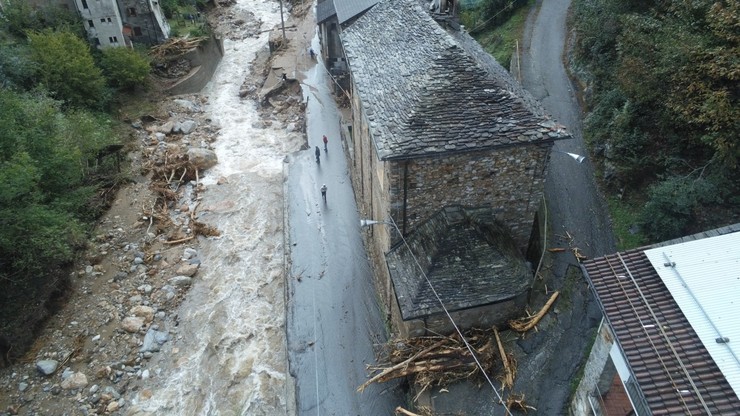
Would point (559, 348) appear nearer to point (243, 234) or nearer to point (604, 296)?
point (604, 296)

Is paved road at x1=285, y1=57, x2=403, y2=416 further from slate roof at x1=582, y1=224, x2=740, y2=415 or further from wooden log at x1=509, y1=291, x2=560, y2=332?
slate roof at x1=582, y1=224, x2=740, y2=415

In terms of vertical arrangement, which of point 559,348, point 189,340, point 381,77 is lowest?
point 189,340

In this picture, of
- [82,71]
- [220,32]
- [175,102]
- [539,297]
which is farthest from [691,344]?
[220,32]

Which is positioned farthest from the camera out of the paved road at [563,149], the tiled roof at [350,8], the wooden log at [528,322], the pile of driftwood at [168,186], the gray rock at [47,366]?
the tiled roof at [350,8]

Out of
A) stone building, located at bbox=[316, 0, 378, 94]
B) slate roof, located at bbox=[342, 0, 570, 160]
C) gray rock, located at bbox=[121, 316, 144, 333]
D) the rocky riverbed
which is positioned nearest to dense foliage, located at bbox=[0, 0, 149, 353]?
the rocky riverbed

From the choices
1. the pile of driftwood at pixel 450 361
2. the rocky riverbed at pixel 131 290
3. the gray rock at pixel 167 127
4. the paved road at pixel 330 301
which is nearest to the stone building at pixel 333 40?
the rocky riverbed at pixel 131 290

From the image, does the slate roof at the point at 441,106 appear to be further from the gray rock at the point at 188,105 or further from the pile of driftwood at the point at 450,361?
the gray rock at the point at 188,105
